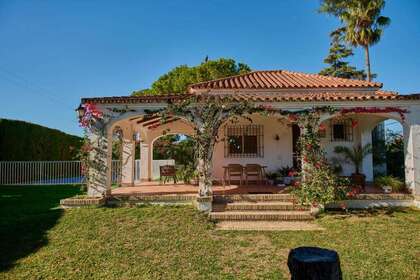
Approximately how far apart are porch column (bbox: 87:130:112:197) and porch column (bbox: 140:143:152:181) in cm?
637

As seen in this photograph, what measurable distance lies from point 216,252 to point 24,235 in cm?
521

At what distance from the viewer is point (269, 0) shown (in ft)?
46.4

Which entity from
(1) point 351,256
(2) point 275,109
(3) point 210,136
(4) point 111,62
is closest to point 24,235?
(3) point 210,136

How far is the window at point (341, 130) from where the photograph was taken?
13.6 m

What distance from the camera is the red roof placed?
14.2 meters

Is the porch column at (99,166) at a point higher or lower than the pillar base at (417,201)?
higher

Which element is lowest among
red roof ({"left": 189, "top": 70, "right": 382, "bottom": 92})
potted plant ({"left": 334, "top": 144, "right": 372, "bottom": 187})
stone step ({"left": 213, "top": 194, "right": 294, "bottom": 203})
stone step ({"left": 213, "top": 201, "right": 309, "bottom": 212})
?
stone step ({"left": 213, "top": 201, "right": 309, "bottom": 212})

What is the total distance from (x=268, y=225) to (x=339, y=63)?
3683 centimetres

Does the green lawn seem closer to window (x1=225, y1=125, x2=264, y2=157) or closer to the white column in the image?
the white column

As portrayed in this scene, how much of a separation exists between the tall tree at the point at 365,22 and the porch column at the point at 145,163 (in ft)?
62.0

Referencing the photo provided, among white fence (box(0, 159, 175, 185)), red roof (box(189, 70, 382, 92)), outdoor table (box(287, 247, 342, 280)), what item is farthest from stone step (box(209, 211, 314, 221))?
white fence (box(0, 159, 175, 185))

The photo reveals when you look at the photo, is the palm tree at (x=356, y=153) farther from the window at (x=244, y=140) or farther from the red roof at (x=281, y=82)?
the window at (x=244, y=140)

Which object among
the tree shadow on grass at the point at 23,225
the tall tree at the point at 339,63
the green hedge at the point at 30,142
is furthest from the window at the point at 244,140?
the tall tree at the point at 339,63

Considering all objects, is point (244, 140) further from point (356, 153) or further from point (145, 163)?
point (145, 163)
